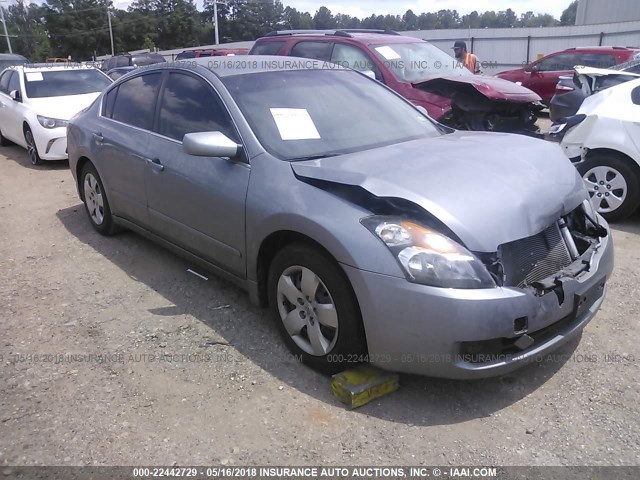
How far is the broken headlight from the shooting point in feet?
8.46

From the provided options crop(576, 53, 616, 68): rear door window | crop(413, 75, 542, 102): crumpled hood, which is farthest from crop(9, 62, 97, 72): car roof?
crop(576, 53, 616, 68): rear door window

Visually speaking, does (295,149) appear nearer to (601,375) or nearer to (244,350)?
(244,350)

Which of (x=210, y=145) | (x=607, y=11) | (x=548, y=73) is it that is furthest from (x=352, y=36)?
(x=607, y=11)

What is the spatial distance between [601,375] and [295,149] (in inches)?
85.6

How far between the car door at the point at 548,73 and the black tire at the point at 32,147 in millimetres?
10516

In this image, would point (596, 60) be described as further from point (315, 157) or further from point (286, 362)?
point (286, 362)

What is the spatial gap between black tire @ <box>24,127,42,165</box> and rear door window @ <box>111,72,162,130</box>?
473 cm

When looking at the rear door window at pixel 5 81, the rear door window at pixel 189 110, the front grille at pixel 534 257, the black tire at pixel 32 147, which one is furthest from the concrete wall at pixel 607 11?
the front grille at pixel 534 257

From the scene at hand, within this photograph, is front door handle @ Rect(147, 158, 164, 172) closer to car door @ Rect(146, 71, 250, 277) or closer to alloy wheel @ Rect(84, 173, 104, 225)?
car door @ Rect(146, 71, 250, 277)

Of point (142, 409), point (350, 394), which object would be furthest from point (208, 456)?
point (350, 394)

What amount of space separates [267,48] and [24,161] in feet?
15.1

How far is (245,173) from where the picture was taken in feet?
11.1

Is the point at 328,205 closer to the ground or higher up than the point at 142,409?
higher up

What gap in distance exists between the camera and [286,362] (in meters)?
3.26
